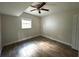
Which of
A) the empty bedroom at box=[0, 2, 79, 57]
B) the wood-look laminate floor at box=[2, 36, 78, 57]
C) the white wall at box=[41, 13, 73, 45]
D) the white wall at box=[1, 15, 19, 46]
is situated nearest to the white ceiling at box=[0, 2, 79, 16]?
the empty bedroom at box=[0, 2, 79, 57]

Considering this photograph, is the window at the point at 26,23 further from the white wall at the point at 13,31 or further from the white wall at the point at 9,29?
the white wall at the point at 9,29

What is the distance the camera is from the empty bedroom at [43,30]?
9.16 feet

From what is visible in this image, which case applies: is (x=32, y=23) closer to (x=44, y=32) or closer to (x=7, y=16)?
(x=44, y=32)

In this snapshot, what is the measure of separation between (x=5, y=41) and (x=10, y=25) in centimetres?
97

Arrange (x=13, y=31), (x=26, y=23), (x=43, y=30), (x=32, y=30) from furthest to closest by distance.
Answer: (x=43, y=30)
(x=32, y=30)
(x=26, y=23)
(x=13, y=31)

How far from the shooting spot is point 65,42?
13.2ft

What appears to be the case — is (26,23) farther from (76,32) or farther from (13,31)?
(76,32)

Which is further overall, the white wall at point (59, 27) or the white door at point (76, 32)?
the white wall at point (59, 27)

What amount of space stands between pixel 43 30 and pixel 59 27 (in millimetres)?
2126

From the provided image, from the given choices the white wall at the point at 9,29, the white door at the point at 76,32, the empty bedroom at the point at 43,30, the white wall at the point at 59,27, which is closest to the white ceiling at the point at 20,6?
the empty bedroom at the point at 43,30

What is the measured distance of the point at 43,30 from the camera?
634 cm

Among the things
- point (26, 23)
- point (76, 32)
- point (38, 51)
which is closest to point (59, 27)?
point (76, 32)

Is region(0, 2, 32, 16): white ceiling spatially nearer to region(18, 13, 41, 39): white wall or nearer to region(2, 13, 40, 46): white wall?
region(2, 13, 40, 46): white wall

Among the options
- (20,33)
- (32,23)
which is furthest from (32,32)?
(20,33)
